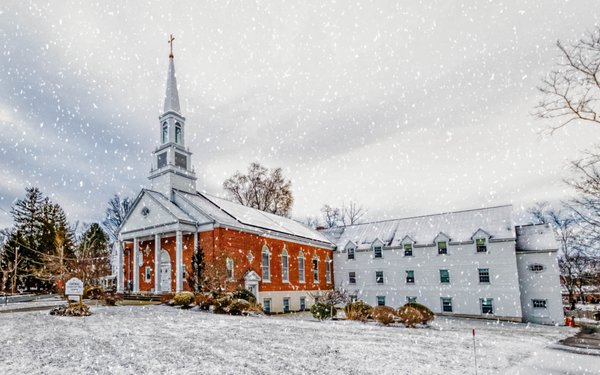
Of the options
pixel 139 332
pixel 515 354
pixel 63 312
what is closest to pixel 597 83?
pixel 515 354

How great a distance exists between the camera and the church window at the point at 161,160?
106ft

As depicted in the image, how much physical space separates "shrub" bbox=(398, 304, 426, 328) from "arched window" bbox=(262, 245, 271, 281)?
531 inches

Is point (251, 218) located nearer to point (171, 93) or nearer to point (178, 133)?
point (178, 133)

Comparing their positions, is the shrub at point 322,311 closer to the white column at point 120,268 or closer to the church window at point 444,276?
the church window at point 444,276

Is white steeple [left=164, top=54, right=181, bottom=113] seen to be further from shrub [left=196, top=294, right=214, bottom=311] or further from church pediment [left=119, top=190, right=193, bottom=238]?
shrub [left=196, top=294, right=214, bottom=311]

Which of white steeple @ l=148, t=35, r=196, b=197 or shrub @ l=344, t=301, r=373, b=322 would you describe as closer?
shrub @ l=344, t=301, r=373, b=322

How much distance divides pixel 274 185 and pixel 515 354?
130 feet

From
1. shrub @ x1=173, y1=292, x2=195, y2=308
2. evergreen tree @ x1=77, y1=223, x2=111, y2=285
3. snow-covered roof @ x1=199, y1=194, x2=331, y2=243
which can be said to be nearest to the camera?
shrub @ x1=173, y1=292, x2=195, y2=308

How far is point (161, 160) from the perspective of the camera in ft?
106

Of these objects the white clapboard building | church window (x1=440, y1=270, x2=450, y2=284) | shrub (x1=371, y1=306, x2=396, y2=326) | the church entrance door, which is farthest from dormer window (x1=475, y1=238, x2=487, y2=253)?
the church entrance door

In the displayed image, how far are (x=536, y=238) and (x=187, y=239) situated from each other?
2918 cm

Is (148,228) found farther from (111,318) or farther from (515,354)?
(515,354)

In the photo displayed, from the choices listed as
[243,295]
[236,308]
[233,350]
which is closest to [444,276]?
[243,295]

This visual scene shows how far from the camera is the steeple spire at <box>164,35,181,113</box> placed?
3281cm
